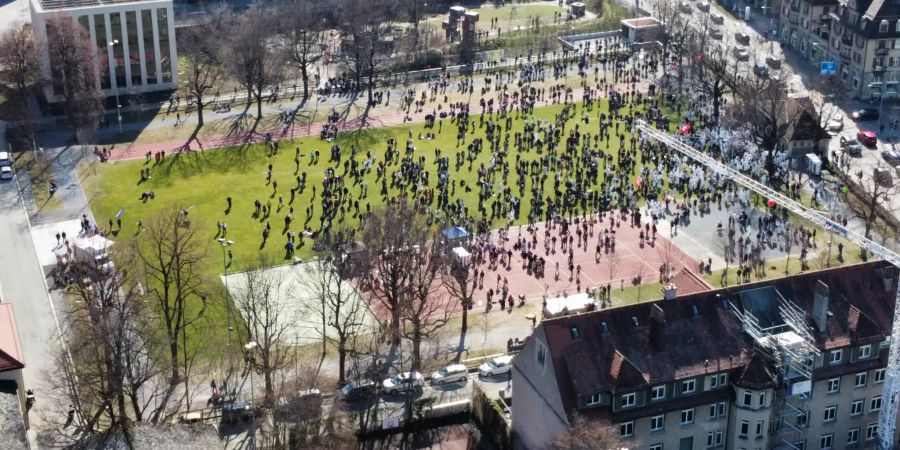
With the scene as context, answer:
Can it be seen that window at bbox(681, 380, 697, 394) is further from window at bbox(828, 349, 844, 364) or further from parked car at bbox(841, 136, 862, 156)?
parked car at bbox(841, 136, 862, 156)

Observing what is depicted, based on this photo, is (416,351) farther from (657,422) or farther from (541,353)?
(657,422)

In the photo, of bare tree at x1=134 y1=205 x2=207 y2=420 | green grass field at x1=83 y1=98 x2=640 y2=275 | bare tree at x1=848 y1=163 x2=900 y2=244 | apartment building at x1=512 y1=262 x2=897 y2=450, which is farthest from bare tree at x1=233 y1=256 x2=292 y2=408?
bare tree at x1=848 y1=163 x2=900 y2=244

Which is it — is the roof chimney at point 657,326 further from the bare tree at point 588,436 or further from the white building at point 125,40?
the white building at point 125,40

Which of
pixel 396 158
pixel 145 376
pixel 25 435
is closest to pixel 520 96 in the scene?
pixel 396 158

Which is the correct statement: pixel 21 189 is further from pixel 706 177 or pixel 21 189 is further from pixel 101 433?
pixel 706 177

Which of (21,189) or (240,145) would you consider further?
(240,145)

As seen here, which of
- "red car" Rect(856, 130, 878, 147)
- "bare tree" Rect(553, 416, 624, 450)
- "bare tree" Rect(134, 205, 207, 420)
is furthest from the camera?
"red car" Rect(856, 130, 878, 147)

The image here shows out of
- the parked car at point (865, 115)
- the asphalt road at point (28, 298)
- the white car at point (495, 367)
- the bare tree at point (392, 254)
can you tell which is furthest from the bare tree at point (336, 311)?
the parked car at point (865, 115)
